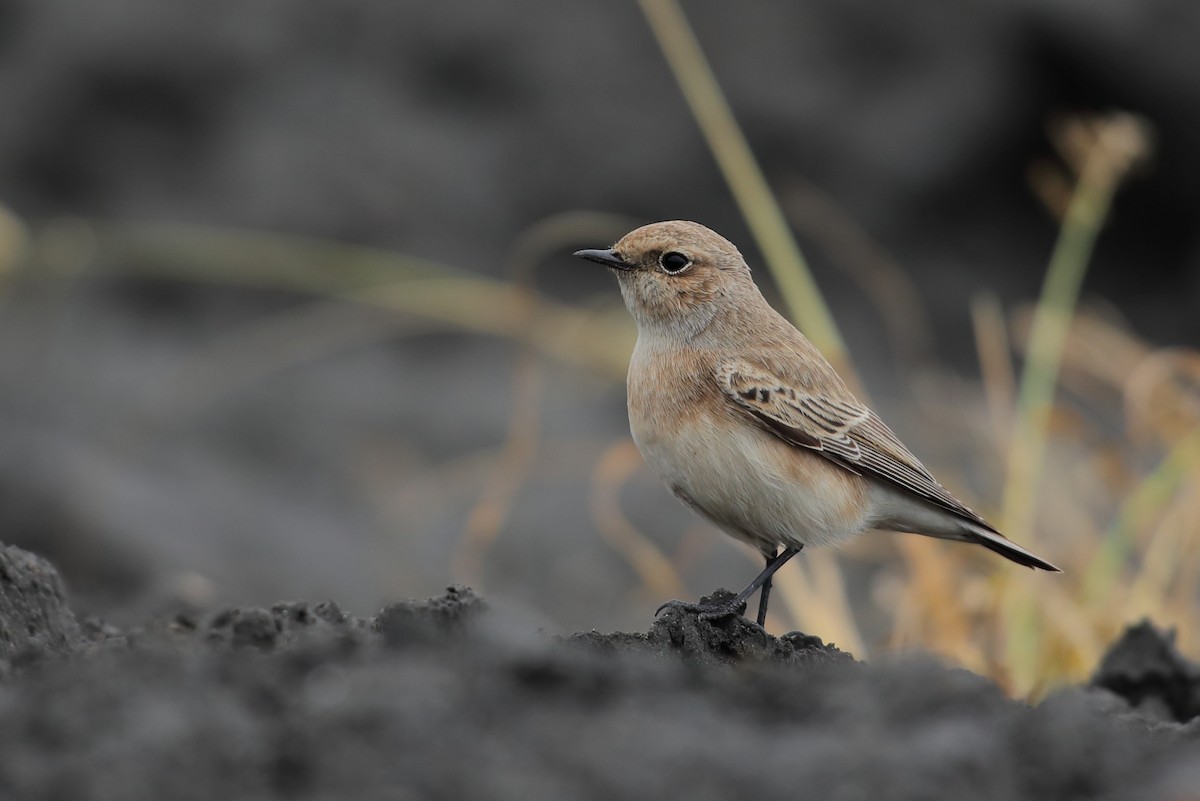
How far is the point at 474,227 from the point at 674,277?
644 cm

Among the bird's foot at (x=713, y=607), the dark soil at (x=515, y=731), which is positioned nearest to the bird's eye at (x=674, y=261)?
the bird's foot at (x=713, y=607)

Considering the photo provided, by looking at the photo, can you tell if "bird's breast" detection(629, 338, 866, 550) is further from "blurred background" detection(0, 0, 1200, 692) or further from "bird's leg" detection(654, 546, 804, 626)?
"blurred background" detection(0, 0, 1200, 692)

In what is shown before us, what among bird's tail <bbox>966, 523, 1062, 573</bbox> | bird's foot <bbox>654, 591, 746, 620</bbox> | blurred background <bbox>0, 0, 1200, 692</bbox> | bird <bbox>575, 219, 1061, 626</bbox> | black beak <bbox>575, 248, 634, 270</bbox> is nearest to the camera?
bird's foot <bbox>654, 591, 746, 620</bbox>

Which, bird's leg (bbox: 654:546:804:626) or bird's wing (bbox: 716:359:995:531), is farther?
bird's wing (bbox: 716:359:995:531)

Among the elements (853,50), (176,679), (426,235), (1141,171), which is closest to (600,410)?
(426,235)

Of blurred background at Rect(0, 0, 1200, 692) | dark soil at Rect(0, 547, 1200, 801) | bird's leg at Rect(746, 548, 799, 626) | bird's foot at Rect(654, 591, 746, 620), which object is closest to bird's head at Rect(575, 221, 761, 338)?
bird's leg at Rect(746, 548, 799, 626)

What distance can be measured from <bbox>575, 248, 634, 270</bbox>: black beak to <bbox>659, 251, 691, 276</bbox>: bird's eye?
119mm

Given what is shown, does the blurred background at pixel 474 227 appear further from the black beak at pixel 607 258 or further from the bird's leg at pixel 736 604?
the bird's leg at pixel 736 604

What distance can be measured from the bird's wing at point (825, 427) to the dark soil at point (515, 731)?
167 cm

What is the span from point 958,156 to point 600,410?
3.60 m

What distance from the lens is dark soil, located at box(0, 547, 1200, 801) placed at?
8.20 ft

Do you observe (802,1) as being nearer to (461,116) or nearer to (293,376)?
(461,116)

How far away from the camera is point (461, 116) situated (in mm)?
11602

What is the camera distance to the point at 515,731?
2701mm
